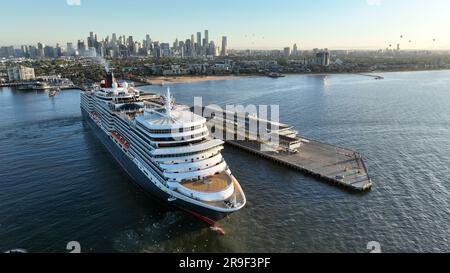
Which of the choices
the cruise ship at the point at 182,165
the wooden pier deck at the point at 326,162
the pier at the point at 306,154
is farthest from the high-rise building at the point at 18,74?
the cruise ship at the point at 182,165

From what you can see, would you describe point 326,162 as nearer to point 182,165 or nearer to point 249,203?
point 249,203

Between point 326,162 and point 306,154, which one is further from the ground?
point 306,154

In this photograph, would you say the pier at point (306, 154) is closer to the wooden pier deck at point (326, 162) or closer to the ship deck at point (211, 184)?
the wooden pier deck at point (326, 162)

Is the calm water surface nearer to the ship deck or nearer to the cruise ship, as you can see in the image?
the cruise ship

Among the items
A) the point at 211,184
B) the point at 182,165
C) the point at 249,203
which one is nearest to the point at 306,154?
the point at 249,203
